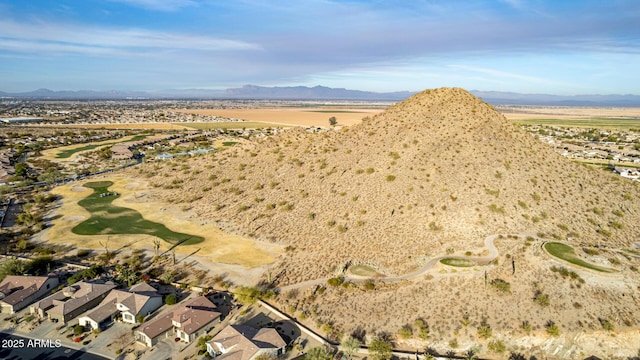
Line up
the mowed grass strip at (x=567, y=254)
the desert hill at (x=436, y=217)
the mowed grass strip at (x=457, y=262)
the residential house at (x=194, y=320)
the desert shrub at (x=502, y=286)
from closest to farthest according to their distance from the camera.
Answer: the residential house at (x=194, y=320) < the desert hill at (x=436, y=217) < the desert shrub at (x=502, y=286) < the mowed grass strip at (x=567, y=254) < the mowed grass strip at (x=457, y=262)

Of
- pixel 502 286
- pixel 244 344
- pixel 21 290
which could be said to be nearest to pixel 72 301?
pixel 21 290

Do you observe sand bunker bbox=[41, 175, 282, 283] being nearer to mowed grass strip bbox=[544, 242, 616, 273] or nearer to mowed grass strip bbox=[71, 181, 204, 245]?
mowed grass strip bbox=[71, 181, 204, 245]

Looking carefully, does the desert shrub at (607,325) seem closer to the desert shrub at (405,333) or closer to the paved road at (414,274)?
the paved road at (414,274)

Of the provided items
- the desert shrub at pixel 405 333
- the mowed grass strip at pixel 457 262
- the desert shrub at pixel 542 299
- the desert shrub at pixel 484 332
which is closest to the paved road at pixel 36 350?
the desert shrub at pixel 405 333

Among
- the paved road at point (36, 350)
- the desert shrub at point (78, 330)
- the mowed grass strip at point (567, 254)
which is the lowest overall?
the paved road at point (36, 350)

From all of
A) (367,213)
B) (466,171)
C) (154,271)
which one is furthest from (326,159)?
(154,271)

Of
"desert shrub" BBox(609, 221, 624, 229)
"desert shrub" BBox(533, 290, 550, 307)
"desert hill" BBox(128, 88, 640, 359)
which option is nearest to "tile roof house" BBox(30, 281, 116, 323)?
"desert hill" BBox(128, 88, 640, 359)
